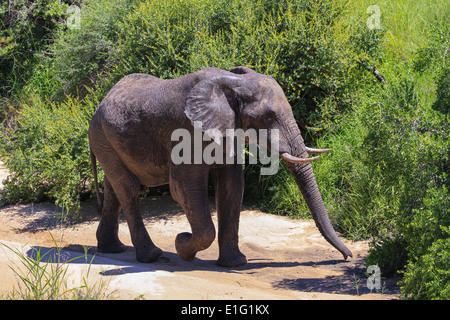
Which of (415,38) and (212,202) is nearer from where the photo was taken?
(212,202)

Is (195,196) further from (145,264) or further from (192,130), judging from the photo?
(145,264)

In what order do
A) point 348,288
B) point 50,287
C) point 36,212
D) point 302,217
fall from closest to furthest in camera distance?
point 50,287 < point 348,288 < point 302,217 < point 36,212

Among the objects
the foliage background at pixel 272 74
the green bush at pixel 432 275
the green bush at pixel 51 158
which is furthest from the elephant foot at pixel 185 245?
the green bush at pixel 51 158

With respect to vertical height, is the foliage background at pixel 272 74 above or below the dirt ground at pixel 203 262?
above

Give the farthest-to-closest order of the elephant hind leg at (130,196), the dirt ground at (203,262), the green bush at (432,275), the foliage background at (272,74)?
1. the foliage background at (272,74)
2. the elephant hind leg at (130,196)
3. the dirt ground at (203,262)
4. the green bush at (432,275)

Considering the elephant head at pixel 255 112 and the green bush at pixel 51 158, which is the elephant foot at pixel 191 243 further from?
the green bush at pixel 51 158

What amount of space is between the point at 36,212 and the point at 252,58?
4485 mm

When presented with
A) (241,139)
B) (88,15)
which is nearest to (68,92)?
(88,15)

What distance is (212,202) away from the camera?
10.3 metres

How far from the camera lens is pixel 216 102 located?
6121 mm

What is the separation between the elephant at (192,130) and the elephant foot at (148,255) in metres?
0.01

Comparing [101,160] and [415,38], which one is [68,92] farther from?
[415,38]

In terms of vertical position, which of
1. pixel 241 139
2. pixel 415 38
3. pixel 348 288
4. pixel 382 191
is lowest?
pixel 348 288

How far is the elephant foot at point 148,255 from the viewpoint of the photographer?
695cm
